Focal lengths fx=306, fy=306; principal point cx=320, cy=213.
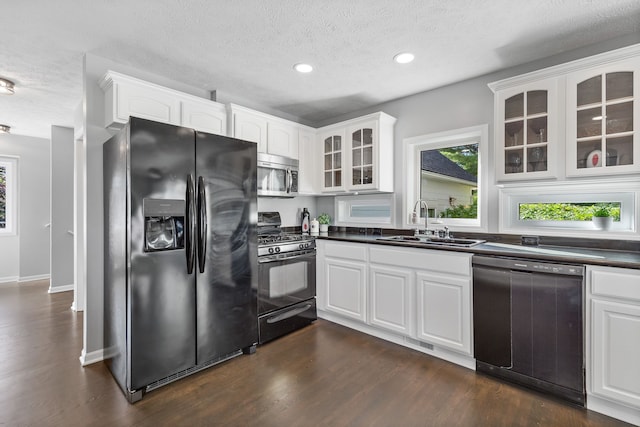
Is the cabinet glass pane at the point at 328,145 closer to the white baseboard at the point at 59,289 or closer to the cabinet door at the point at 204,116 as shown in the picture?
the cabinet door at the point at 204,116

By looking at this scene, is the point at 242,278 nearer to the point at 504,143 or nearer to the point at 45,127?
the point at 504,143

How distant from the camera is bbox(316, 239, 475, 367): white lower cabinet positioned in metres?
2.43

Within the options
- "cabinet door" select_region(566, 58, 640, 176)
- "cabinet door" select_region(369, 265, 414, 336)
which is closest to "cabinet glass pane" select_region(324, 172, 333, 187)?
"cabinet door" select_region(369, 265, 414, 336)

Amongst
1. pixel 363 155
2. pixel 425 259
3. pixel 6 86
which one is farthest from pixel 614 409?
pixel 6 86

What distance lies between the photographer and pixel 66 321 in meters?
3.44

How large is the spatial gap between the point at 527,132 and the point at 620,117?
521 mm

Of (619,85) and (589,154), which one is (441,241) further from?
(619,85)

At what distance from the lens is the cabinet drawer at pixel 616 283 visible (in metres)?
1.74

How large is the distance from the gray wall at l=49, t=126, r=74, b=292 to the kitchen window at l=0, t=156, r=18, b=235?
3.73ft

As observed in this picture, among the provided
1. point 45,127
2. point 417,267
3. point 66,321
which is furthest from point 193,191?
point 45,127

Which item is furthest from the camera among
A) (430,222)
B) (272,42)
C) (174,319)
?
(430,222)

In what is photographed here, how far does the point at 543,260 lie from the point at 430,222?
1386mm

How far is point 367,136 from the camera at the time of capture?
3.48m

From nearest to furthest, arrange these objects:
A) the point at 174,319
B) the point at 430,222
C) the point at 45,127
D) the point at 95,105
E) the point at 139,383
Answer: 1. the point at 139,383
2. the point at 174,319
3. the point at 95,105
4. the point at 430,222
5. the point at 45,127
